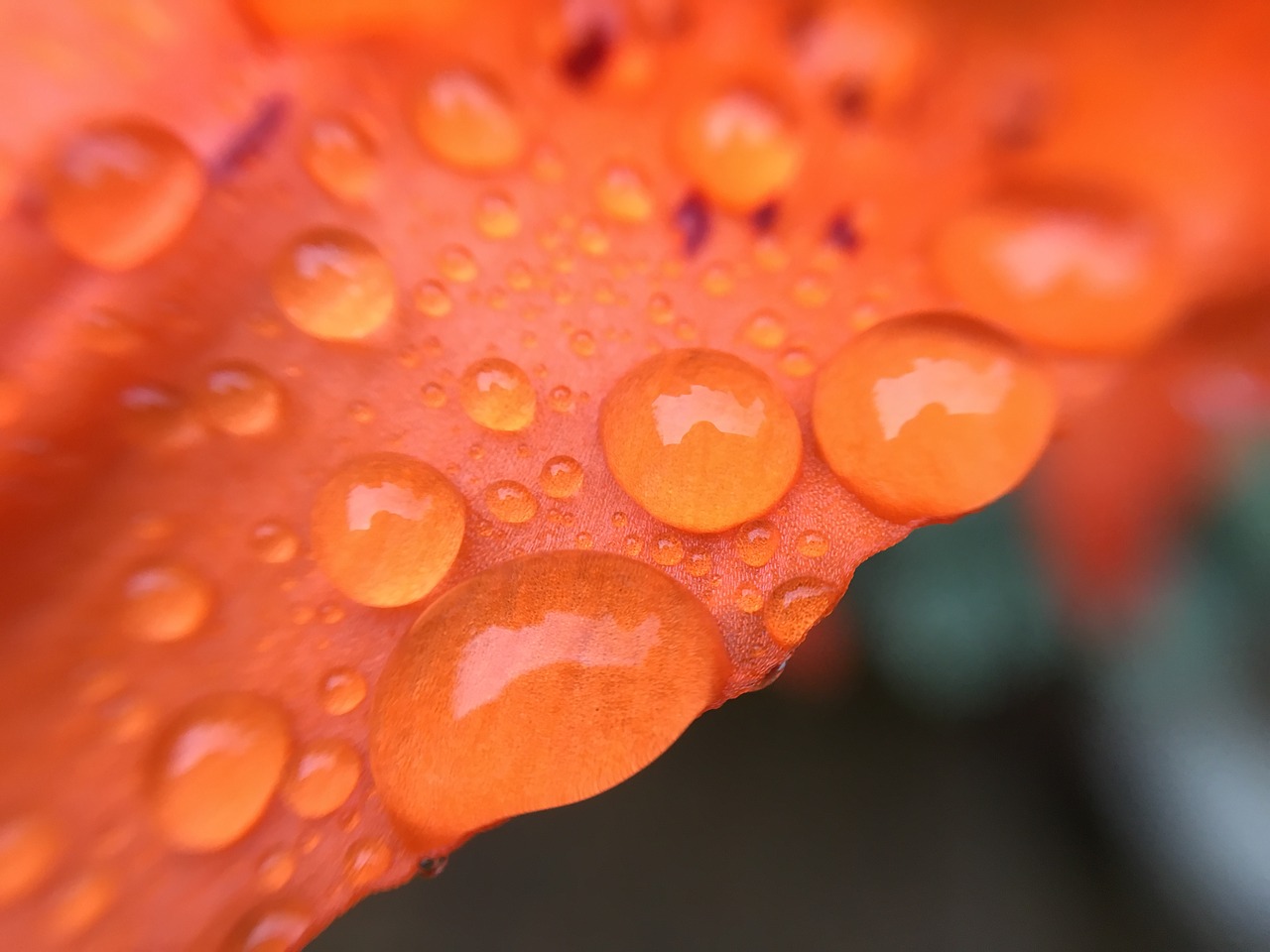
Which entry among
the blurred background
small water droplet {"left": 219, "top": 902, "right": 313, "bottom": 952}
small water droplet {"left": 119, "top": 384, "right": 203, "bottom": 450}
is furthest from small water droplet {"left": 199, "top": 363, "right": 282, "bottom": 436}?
the blurred background

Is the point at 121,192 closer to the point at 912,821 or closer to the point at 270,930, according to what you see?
the point at 270,930

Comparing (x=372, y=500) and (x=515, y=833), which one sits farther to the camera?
(x=515, y=833)

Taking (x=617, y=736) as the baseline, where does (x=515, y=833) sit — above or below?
below

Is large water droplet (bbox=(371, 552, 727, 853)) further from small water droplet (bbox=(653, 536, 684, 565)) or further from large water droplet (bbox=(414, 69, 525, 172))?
large water droplet (bbox=(414, 69, 525, 172))

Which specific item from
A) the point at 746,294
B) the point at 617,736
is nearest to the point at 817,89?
the point at 746,294

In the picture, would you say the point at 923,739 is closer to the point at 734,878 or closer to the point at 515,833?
the point at 734,878

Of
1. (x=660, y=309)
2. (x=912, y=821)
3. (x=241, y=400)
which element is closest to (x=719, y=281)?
(x=660, y=309)
